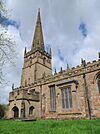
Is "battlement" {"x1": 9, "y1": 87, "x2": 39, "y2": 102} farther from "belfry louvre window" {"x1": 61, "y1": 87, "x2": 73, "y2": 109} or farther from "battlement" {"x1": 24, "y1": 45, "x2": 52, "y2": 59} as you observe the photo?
"battlement" {"x1": 24, "y1": 45, "x2": 52, "y2": 59}

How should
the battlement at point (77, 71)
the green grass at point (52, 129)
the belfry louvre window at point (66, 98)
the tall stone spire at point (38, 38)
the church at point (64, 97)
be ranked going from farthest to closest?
1. the tall stone spire at point (38, 38)
2. the belfry louvre window at point (66, 98)
3. the battlement at point (77, 71)
4. the church at point (64, 97)
5. the green grass at point (52, 129)

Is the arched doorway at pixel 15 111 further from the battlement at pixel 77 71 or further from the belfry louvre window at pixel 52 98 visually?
the battlement at pixel 77 71

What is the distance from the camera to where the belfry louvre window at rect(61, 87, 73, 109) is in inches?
847

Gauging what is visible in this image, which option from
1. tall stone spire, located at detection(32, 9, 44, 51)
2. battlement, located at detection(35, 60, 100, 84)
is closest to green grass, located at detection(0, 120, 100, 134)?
battlement, located at detection(35, 60, 100, 84)

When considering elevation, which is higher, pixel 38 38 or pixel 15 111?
pixel 38 38

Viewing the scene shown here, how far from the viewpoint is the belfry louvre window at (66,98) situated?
21.5m

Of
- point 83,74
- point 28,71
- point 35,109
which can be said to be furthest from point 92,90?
point 28,71

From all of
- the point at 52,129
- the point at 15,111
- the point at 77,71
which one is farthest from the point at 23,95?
the point at 52,129

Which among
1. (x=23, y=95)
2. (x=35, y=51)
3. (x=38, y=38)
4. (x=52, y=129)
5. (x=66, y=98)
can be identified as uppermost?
(x=38, y=38)

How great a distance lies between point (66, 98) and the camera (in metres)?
22.0

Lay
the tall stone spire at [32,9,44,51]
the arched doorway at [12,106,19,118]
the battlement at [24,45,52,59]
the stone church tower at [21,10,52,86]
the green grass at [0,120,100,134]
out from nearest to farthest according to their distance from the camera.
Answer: the green grass at [0,120,100,134], the arched doorway at [12,106,19,118], the stone church tower at [21,10,52,86], the battlement at [24,45,52,59], the tall stone spire at [32,9,44,51]

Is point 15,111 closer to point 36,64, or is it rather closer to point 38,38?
point 36,64

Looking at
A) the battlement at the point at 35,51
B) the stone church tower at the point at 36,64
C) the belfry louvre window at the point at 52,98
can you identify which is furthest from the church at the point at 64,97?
the battlement at the point at 35,51

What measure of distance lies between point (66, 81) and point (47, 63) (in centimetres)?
2165
